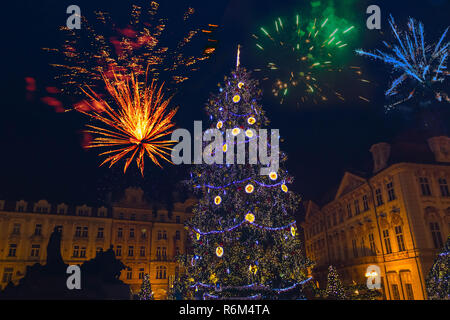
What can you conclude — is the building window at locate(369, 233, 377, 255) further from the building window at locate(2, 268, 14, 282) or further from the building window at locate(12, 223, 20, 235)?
the building window at locate(12, 223, 20, 235)

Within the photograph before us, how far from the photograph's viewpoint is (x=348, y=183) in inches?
1384

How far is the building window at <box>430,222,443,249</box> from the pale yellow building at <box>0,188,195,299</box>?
93.6 ft

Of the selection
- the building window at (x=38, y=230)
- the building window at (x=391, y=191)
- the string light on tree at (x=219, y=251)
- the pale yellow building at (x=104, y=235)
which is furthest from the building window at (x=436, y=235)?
the building window at (x=38, y=230)

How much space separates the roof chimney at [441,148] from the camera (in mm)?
27516

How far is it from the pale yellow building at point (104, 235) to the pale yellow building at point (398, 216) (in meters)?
22.6

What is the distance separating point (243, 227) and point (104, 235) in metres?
34.3

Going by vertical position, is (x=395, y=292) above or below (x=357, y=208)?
below

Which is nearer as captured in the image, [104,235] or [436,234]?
[436,234]

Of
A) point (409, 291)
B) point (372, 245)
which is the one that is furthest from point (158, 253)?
point (409, 291)

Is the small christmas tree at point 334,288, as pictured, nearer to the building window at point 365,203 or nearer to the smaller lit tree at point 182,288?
the smaller lit tree at point 182,288

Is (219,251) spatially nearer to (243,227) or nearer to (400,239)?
(243,227)

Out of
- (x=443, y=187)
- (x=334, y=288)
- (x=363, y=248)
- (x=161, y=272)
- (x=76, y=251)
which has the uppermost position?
(x=443, y=187)

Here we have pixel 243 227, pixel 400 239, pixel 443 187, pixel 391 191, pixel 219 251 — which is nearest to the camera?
pixel 219 251
